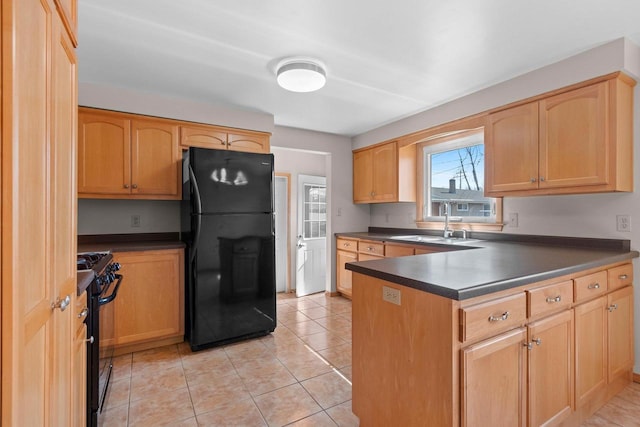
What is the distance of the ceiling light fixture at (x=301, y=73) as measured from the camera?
226cm

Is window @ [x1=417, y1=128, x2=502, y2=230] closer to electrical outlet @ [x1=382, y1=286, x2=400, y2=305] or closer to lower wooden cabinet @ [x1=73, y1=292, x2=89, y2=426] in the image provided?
electrical outlet @ [x1=382, y1=286, x2=400, y2=305]

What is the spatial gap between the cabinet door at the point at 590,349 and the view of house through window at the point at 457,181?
55.6 inches

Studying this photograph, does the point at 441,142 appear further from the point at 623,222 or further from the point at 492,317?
the point at 492,317

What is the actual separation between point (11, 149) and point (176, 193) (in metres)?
2.50

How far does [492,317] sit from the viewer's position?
126 centimetres

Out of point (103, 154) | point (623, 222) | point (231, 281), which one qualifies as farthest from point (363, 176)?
point (103, 154)

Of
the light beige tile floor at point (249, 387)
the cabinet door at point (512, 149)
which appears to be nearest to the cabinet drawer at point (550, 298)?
the light beige tile floor at point (249, 387)

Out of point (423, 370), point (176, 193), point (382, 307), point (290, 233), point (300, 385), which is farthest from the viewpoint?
point (290, 233)

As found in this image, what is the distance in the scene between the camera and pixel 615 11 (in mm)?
1752

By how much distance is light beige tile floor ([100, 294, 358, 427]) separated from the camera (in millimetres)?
1813

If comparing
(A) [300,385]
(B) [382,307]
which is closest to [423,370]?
(B) [382,307]

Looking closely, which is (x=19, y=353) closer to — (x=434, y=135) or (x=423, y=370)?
(x=423, y=370)

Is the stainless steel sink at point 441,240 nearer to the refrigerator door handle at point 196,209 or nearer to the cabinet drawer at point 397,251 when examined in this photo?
the cabinet drawer at point 397,251

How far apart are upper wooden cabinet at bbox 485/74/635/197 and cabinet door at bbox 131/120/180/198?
9.54 ft
